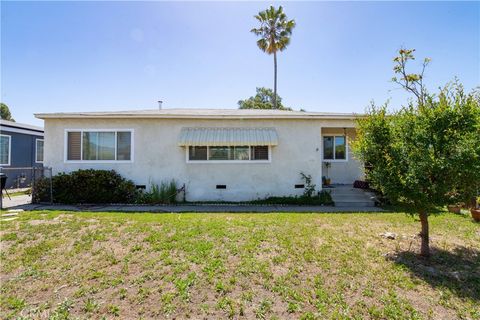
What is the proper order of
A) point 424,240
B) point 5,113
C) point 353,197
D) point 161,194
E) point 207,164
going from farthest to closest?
point 5,113
point 207,164
point 353,197
point 161,194
point 424,240

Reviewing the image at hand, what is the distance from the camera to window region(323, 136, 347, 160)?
16797mm

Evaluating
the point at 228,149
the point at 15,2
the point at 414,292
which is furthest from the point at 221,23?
the point at 414,292

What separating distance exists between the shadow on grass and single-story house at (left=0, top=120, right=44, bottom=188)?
24020 mm

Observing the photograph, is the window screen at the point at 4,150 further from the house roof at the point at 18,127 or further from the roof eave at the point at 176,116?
the roof eave at the point at 176,116

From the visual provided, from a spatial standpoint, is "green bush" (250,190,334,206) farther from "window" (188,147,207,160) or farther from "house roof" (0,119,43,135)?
"house roof" (0,119,43,135)

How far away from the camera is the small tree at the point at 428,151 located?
5.30m

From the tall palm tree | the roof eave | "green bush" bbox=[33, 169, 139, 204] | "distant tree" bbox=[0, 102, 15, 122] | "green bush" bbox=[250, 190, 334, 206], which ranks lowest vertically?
"green bush" bbox=[250, 190, 334, 206]

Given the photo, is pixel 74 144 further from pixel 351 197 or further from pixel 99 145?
pixel 351 197

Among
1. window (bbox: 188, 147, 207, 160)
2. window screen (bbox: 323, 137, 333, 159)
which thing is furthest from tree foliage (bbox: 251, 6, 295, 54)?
window (bbox: 188, 147, 207, 160)

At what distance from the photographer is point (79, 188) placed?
1234cm

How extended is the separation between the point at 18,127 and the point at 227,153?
1786 centimetres

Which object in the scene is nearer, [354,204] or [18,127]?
[354,204]

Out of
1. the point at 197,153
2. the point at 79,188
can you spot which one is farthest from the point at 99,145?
the point at 197,153

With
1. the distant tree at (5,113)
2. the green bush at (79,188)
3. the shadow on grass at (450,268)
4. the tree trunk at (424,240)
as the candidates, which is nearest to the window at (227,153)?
the green bush at (79,188)
